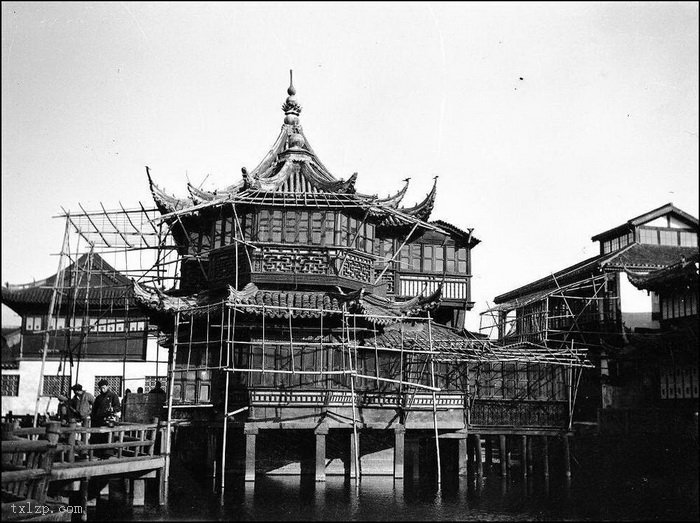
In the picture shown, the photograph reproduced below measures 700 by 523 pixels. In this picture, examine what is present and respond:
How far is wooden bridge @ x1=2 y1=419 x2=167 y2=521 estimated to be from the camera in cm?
1440

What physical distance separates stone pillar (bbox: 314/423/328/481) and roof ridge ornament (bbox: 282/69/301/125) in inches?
552

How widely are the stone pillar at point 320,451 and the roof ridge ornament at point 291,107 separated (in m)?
14.0

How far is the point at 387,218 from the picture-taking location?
96.6 ft

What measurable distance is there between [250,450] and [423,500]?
5.62m

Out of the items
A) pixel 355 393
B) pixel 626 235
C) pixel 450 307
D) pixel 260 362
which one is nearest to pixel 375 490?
pixel 355 393

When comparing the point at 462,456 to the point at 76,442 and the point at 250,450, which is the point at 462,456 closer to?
the point at 250,450

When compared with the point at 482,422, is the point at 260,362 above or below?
above

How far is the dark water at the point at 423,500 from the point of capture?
18.7m

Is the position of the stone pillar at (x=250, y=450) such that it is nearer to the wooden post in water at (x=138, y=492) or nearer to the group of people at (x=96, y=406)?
the wooden post in water at (x=138, y=492)

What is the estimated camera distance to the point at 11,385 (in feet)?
151

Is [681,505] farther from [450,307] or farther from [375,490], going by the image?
[450,307]

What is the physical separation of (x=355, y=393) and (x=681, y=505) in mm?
10302

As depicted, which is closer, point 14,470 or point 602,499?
point 14,470

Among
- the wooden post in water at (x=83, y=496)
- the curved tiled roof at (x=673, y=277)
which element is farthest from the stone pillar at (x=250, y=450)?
the curved tiled roof at (x=673, y=277)
